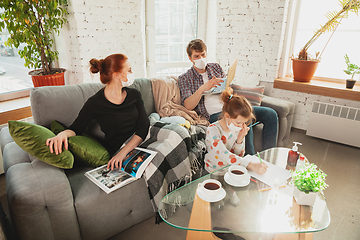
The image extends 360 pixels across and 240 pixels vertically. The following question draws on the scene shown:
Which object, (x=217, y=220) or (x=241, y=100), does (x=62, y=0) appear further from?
(x=217, y=220)

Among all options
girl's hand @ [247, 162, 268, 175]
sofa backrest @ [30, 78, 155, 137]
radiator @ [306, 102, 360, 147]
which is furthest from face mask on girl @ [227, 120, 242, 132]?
radiator @ [306, 102, 360, 147]

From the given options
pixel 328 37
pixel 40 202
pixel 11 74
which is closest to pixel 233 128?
pixel 40 202

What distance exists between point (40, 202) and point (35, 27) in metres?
1.67

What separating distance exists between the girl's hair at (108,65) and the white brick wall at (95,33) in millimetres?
1126

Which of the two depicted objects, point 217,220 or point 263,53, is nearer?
point 217,220

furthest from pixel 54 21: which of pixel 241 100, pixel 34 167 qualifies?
pixel 241 100

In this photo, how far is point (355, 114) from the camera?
2.55 meters

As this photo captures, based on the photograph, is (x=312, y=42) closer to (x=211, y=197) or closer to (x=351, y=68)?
(x=351, y=68)

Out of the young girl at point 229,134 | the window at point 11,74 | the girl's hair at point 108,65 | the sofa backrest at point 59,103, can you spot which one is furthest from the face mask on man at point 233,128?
the window at point 11,74

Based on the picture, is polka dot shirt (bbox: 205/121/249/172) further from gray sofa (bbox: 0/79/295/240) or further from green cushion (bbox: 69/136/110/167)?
green cushion (bbox: 69/136/110/167)

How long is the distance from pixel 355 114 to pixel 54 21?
10.5 feet

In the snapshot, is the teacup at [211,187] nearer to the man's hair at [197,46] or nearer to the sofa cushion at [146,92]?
the sofa cushion at [146,92]

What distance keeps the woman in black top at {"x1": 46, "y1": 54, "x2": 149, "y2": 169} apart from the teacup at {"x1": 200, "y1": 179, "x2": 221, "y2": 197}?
1.93 feet

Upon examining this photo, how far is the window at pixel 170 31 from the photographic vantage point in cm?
313
